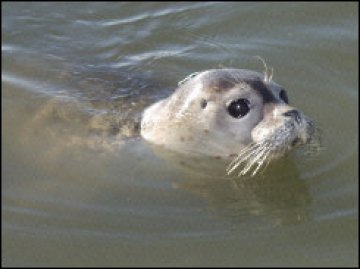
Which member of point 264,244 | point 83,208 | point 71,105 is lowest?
point 264,244

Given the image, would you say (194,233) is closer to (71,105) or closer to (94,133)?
(94,133)

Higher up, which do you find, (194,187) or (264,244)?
(194,187)

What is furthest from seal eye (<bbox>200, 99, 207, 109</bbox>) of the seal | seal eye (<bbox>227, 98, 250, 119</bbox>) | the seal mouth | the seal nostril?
the seal nostril

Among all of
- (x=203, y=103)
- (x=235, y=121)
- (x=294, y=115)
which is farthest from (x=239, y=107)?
(x=294, y=115)

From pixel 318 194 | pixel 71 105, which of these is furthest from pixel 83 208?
pixel 318 194

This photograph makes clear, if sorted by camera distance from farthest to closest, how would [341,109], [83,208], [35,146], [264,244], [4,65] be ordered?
[4,65] < [341,109] < [35,146] < [83,208] < [264,244]

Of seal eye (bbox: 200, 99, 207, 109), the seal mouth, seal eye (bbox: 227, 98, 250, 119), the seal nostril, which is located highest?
seal eye (bbox: 200, 99, 207, 109)

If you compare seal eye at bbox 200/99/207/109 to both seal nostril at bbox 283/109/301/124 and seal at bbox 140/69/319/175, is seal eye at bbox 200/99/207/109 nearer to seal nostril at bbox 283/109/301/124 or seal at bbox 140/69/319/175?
seal at bbox 140/69/319/175

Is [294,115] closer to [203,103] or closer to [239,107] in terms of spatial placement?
[239,107]
